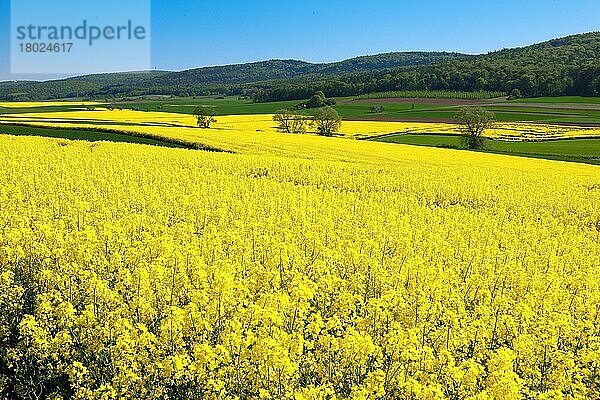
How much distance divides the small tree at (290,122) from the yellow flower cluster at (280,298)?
195 ft

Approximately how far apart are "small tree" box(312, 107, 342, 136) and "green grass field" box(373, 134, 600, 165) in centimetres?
877

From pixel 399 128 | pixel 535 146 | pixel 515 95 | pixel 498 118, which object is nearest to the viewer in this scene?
pixel 535 146

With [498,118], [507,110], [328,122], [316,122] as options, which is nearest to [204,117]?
[316,122]

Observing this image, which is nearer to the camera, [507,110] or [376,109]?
[507,110]

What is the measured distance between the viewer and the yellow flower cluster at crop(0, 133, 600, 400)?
5.77 meters

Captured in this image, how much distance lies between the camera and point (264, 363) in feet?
18.3

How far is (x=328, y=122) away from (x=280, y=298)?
65.4 metres

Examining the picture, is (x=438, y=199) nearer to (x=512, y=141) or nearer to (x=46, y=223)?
(x=46, y=223)

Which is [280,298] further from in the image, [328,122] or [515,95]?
[515,95]

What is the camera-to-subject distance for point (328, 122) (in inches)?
2808

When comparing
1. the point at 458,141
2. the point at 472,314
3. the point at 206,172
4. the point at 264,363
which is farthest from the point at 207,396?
the point at 458,141

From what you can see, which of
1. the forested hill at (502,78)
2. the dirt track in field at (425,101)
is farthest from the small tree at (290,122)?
the forested hill at (502,78)

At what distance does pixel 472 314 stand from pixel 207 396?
423cm

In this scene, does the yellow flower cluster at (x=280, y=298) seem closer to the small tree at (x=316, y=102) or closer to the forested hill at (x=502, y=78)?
the small tree at (x=316, y=102)
